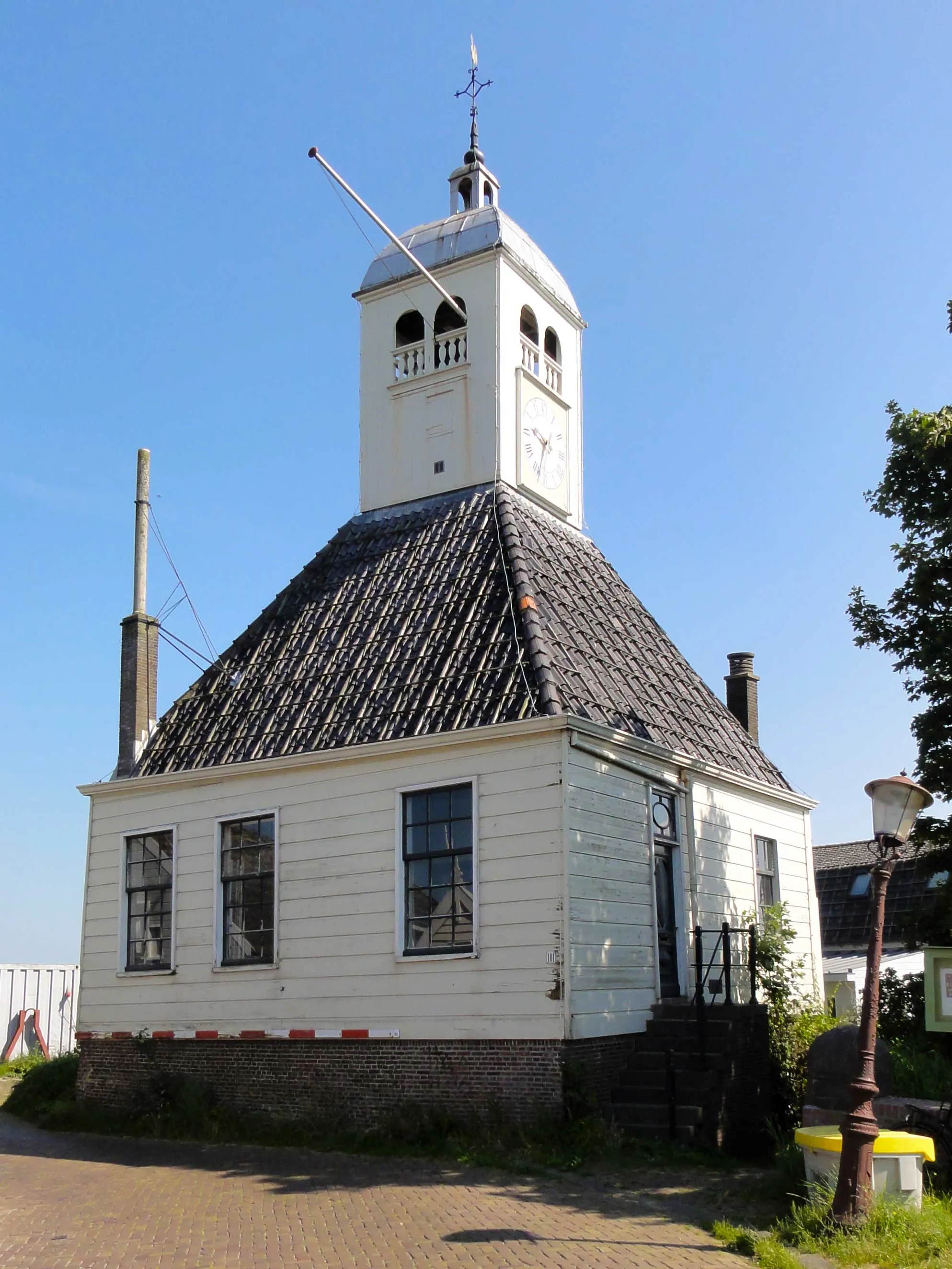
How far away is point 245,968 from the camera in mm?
16312

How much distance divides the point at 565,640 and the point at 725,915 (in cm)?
464

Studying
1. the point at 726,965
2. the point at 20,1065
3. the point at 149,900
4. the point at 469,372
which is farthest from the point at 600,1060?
the point at 20,1065

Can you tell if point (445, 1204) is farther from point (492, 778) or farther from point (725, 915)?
point (725, 915)

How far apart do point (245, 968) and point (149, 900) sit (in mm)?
2407

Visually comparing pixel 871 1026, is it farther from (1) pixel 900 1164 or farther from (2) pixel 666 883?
(2) pixel 666 883

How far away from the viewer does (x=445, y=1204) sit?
1086 centimetres

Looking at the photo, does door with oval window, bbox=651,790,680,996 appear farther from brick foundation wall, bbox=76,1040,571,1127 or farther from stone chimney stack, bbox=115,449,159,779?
stone chimney stack, bbox=115,449,159,779

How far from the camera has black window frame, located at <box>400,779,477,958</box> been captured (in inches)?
571

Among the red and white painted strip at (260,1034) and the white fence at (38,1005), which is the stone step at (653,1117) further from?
the white fence at (38,1005)

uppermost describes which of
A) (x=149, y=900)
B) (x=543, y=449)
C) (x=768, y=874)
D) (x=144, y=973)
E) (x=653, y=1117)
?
(x=543, y=449)

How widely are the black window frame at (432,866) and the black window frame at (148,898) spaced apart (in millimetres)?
4120

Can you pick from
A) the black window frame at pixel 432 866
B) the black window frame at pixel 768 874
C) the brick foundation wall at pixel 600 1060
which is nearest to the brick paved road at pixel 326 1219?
the brick foundation wall at pixel 600 1060

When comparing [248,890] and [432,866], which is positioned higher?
[432,866]

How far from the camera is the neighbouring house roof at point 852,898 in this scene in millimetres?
30109
